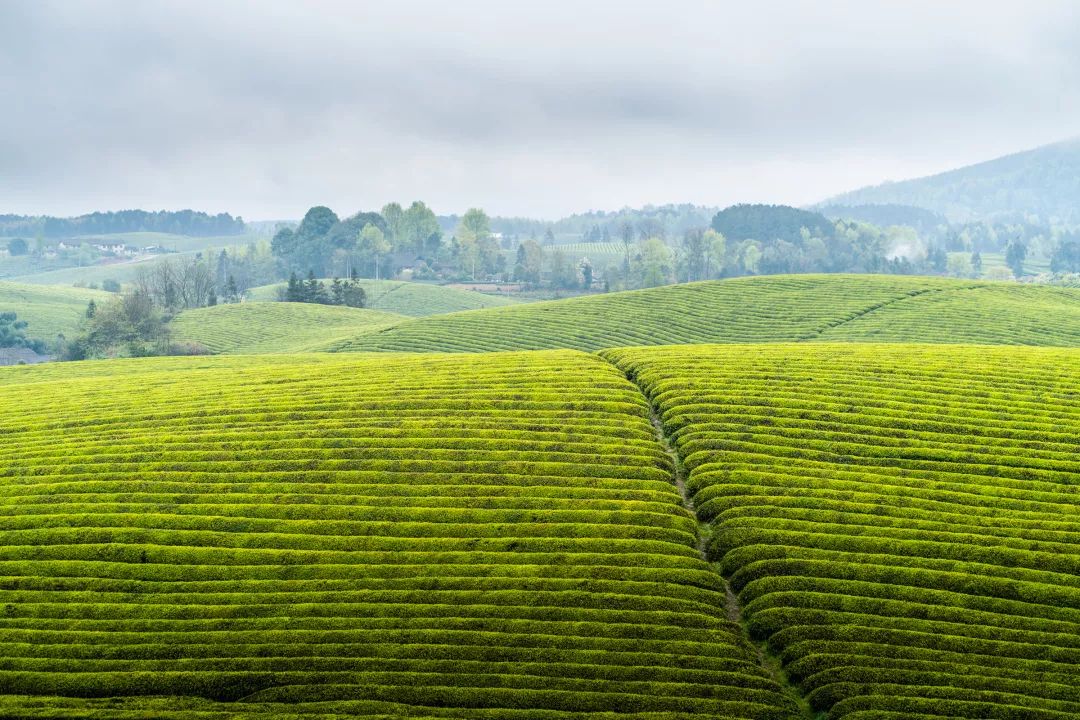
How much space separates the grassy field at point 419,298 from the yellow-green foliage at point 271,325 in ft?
88.1

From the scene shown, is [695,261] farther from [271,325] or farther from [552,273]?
[271,325]

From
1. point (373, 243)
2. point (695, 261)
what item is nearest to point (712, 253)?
point (695, 261)

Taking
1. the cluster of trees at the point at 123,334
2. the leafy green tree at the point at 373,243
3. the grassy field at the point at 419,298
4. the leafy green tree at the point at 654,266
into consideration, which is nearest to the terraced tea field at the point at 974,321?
the cluster of trees at the point at 123,334

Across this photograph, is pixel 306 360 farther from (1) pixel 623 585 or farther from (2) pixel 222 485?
(1) pixel 623 585

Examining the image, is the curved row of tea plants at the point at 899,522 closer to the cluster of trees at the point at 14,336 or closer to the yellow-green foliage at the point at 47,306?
the yellow-green foliage at the point at 47,306

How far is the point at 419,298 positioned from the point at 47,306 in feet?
202

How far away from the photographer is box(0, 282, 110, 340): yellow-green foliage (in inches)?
5017

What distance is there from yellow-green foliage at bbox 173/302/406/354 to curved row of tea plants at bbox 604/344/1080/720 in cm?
6710

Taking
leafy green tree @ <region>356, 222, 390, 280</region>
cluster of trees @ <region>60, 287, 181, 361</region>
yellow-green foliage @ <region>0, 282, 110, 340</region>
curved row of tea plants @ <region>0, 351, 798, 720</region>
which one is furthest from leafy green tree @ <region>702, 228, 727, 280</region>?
curved row of tea plants @ <region>0, 351, 798, 720</region>

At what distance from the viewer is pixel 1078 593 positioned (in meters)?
19.8

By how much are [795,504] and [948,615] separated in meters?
5.24

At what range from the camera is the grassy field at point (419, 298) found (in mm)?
155125

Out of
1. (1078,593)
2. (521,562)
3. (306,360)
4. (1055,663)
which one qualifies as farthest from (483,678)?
(306,360)

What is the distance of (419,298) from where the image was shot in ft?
531
